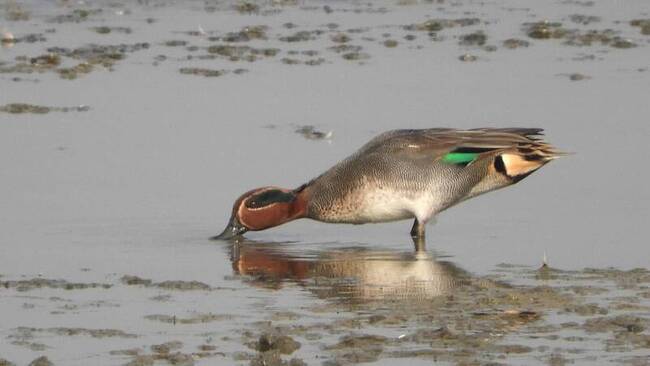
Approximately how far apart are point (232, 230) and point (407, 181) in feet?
3.84

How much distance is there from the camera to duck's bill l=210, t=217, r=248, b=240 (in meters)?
11.5

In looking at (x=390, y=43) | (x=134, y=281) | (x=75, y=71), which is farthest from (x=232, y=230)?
(x=390, y=43)

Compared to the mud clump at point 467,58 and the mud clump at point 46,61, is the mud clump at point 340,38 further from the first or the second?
the mud clump at point 46,61

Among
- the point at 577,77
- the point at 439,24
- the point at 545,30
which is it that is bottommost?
the point at 577,77

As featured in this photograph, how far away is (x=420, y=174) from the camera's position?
1152 centimetres

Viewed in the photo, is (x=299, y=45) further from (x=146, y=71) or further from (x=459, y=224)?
(x=459, y=224)

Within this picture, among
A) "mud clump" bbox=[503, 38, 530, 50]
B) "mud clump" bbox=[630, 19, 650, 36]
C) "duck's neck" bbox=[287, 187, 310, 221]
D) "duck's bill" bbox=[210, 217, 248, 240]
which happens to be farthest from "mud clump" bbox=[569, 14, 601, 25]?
"duck's bill" bbox=[210, 217, 248, 240]

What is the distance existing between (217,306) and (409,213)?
2651mm

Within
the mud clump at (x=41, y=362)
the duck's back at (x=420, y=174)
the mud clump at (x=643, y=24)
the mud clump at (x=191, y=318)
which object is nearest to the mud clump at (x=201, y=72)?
the mud clump at (x=643, y=24)

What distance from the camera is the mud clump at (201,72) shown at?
54.2 ft

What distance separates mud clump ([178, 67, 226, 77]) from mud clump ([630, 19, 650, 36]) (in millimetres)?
4491

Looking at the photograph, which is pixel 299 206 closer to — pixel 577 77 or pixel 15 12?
pixel 577 77

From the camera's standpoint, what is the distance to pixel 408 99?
49.6 feet

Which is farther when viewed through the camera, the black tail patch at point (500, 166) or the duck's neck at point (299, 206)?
the duck's neck at point (299, 206)
